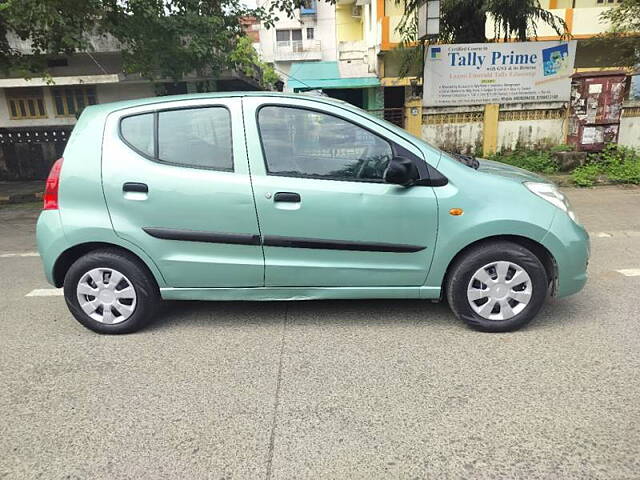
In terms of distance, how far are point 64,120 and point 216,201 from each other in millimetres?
19357

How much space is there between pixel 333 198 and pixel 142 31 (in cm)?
823

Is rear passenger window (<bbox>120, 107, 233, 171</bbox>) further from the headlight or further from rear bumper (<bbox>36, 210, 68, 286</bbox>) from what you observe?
the headlight

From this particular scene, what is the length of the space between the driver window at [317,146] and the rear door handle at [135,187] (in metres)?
0.87

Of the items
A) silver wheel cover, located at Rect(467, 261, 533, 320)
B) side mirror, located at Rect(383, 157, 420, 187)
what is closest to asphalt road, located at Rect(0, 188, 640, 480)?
silver wheel cover, located at Rect(467, 261, 533, 320)

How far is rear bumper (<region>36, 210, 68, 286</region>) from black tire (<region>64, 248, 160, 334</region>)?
0.14 m

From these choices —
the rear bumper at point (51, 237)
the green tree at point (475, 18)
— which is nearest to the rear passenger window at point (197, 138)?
the rear bumper at point (51, 237)

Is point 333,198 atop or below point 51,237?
atop

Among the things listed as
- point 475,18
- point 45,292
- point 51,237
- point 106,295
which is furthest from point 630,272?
point 475,18

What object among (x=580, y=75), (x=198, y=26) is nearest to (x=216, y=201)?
(x=198, y=26)

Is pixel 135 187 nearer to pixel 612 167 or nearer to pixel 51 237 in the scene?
pixel 51 237

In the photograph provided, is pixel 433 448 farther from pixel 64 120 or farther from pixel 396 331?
pixel 64 120

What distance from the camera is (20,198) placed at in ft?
33.8

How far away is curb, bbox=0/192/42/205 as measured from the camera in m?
10.2

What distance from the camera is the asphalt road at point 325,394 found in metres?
2.25
